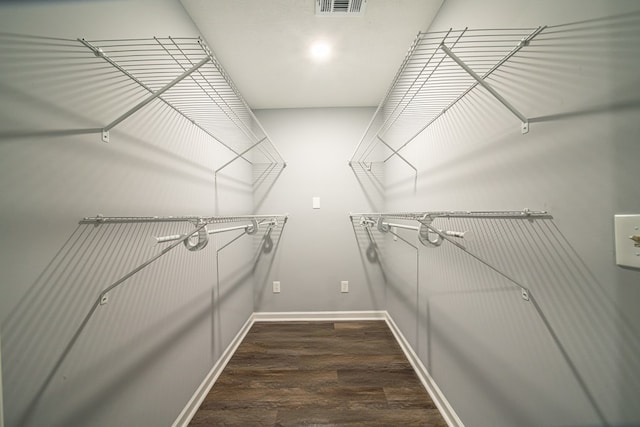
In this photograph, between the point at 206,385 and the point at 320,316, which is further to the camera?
the point at 320,316

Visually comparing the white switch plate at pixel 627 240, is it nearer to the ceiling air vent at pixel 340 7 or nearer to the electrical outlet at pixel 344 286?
the ceiling air vent at pixel 340 7

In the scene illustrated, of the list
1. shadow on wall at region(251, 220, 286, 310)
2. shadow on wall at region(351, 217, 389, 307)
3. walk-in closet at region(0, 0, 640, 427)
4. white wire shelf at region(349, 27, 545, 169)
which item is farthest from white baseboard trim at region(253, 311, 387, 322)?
white wire shelf at region(349, 27, 545, 169)

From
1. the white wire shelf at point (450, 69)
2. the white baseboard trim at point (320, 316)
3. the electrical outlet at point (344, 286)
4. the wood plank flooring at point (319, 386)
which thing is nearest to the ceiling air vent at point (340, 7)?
the white wire shelf at point (450, 69)

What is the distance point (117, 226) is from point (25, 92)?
0.44m

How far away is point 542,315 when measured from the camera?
627 millimetres

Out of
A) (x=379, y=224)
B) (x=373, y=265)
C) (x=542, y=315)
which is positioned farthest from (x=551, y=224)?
(x=373, y=265)

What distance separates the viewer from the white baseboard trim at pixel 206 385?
1.15 metres

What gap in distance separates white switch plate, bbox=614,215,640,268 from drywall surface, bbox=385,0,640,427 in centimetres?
2

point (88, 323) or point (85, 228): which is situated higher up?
point (85, 228)

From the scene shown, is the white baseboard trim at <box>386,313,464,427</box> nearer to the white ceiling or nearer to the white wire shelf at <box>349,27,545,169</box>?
the white wire shelf at <box>349,27,545,169</box>

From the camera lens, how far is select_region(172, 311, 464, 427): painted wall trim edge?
1155mm

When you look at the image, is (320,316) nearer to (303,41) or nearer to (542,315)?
(542,315)

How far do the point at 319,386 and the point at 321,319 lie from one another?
83cm

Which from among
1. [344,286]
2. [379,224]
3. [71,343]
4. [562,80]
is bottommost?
[344,286]
